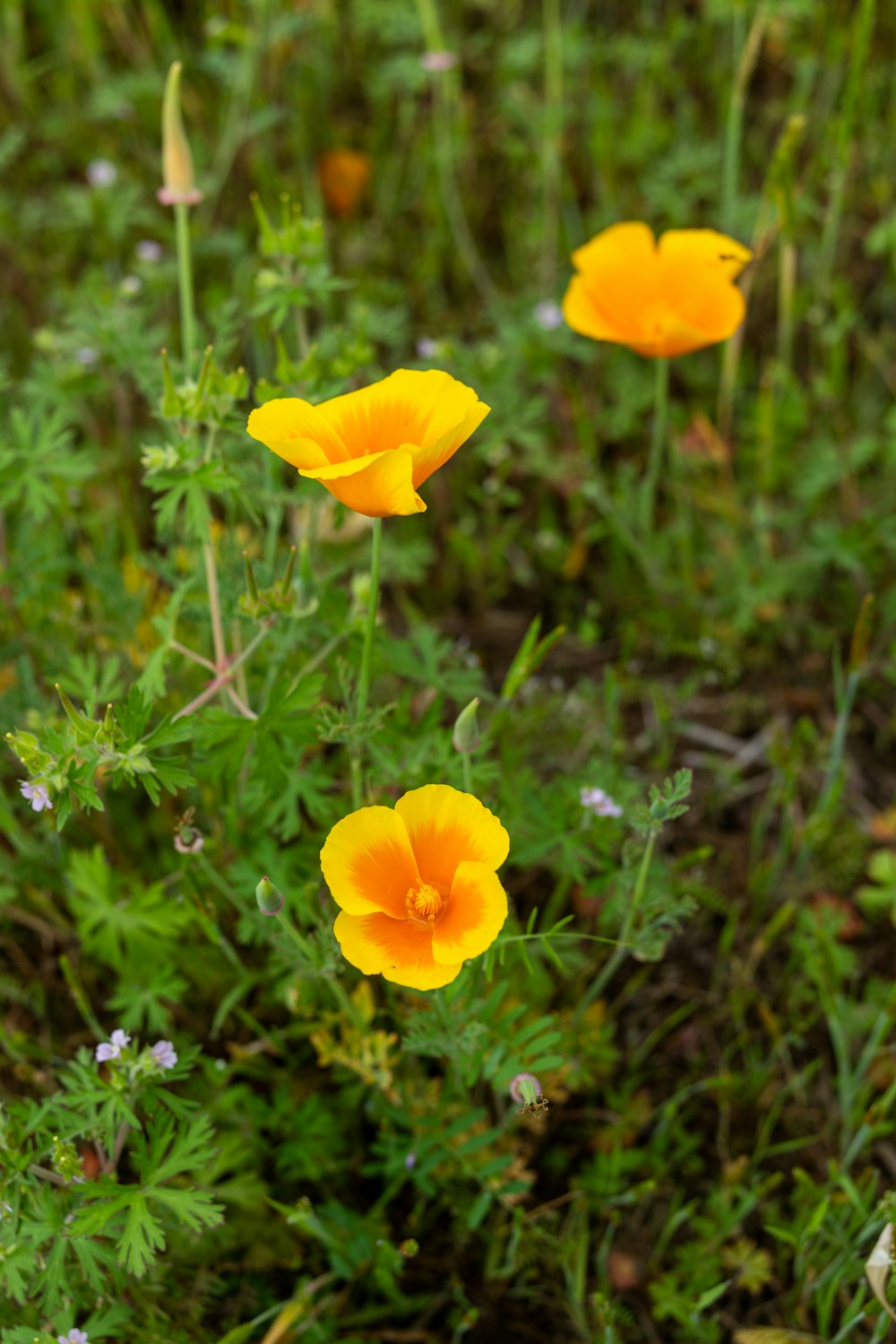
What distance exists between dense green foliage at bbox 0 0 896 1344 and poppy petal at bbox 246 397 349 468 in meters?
0.19

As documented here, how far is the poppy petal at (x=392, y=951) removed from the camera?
1.29 meters

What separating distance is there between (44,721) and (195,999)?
566 mm

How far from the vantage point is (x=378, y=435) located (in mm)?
1431

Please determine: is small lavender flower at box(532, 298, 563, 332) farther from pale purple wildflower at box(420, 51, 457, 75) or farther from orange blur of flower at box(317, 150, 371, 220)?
orange blur of flower at box(317, 150, 371, 220)

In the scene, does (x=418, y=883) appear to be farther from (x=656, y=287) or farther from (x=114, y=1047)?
(x=656, y=287)

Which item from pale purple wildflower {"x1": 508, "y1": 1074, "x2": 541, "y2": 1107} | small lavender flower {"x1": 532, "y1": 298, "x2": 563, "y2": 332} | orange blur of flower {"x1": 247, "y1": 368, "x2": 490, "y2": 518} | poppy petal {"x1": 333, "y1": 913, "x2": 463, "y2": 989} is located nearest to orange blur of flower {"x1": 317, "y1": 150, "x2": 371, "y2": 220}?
small lavender flower {"x1": 532, "y1": 298, "x2": 563, "y2": 332}

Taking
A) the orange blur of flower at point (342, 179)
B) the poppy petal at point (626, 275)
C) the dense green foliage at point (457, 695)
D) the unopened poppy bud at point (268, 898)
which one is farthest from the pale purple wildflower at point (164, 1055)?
the orange blur of flower at point (342, 179)

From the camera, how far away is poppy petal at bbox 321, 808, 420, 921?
1.35m

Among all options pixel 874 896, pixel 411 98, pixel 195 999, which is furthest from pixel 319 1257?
pixel 411 98

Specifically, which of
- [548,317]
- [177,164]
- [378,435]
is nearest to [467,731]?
[378,435]

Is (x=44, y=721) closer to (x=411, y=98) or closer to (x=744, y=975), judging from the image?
(x=744, y=975)

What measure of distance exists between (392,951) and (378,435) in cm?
64

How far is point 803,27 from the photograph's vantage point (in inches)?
133

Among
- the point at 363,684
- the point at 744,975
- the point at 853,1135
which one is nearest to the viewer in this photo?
the point at 363,684
